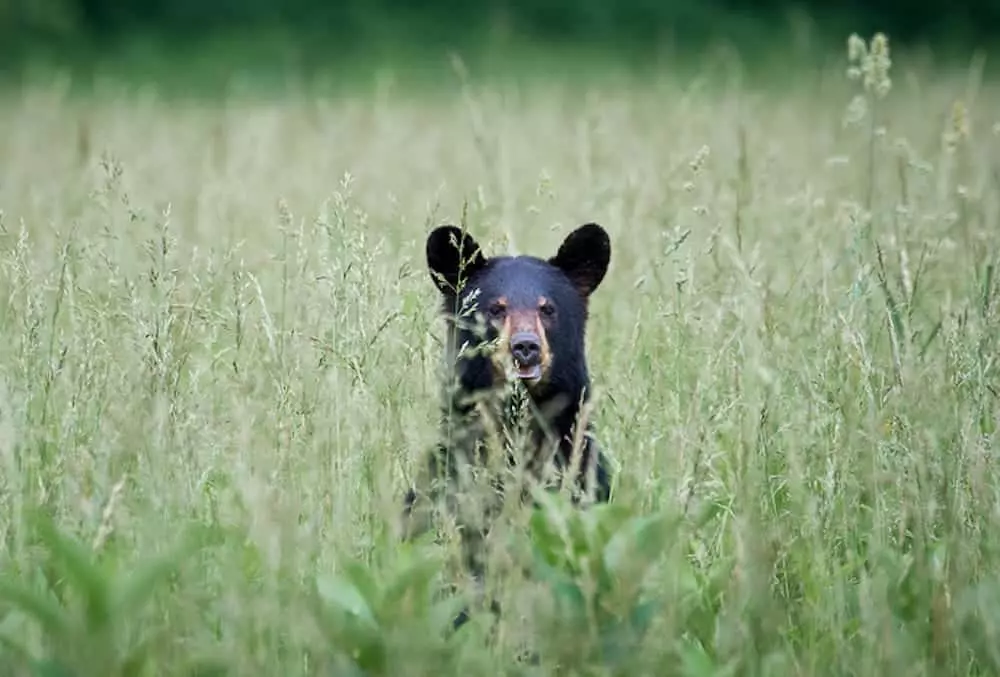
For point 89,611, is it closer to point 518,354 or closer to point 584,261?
point 518,354

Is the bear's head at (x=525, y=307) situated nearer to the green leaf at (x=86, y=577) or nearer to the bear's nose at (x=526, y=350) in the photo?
the bear's nose at (x=526, y=350)

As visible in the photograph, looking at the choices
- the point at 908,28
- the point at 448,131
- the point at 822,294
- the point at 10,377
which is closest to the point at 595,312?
the point at 822,294

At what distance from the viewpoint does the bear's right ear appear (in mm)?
4867

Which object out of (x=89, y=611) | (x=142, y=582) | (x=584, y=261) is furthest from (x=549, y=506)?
(x=584, y=261)

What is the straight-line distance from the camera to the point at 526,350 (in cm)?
457

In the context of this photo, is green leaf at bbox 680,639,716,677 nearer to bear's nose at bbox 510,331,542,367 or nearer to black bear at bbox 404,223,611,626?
black bear at bbox 404,223,611,626

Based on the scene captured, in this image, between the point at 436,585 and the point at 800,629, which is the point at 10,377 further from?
the point at 800,629

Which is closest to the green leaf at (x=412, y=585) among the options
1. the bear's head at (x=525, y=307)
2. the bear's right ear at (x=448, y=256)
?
the bear's head at (x=525, y=307)

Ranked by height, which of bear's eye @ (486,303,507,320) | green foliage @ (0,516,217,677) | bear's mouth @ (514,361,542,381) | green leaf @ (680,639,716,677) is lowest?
green leaf @ (680,639,716,677)

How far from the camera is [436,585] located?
3.38 metres

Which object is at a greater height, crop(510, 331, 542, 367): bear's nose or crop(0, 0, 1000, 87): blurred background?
crop(0, 0, 1000, 87): blurred background

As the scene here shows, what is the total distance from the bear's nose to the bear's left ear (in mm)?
638

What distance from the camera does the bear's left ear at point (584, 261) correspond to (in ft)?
16.9

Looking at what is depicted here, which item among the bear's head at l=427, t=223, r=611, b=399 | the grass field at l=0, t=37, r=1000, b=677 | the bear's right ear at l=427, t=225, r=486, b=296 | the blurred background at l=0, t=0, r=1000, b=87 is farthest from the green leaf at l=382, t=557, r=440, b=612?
the blurred background at l=0, t=0, r=1000, b=87
